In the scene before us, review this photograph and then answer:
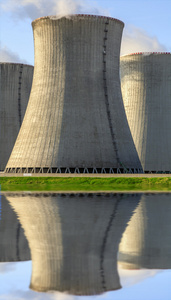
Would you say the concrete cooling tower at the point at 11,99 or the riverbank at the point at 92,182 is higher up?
the concrete cooling tower at the point at 11,99

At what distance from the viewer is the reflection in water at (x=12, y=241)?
7.03m

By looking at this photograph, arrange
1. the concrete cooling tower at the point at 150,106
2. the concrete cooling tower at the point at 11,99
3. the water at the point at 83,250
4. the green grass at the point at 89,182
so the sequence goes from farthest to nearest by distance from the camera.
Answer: the concrete cooling tower at the point at 11,99
the concrete cooling tower at the point at 150,106
the green grass at the point at 89,182
the water at the point at 83,250

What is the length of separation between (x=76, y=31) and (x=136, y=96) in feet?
43.5

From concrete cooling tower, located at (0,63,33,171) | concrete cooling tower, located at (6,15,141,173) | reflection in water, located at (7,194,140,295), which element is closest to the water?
reflection in water, located at (7,194,140,295)

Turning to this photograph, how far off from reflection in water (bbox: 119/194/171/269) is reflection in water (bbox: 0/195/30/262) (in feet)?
4.43

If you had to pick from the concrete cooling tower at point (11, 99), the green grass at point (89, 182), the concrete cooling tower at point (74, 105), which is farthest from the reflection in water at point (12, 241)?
the concrete cooling tower at point (11, 99)

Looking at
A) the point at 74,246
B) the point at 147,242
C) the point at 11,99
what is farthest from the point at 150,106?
the point at 74,246

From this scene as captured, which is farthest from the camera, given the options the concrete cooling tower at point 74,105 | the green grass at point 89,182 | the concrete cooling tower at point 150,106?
the concrete cooling tower at point 150,106

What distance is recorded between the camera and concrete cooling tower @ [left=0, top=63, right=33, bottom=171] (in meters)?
48.1

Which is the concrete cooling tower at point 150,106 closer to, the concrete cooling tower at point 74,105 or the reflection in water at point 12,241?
the concrete cooling tower at point 74,105

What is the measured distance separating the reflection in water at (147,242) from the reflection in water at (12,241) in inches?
53.2

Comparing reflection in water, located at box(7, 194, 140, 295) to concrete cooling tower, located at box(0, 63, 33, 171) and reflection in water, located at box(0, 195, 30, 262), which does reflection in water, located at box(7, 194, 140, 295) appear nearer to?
reflection in water, located at box(0, 195, 30, 262)

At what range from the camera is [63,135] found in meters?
34.3

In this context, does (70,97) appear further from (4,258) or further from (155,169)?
(4,258)
